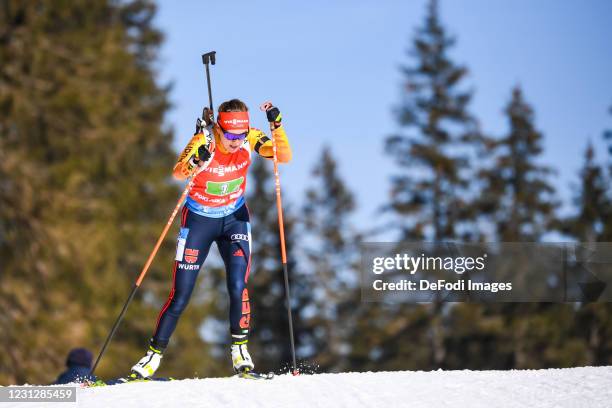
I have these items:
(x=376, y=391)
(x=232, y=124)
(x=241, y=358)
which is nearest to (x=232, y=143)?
(x=232, y=124)

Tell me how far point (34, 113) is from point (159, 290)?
314 inches

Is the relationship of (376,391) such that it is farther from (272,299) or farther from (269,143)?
(272,299)

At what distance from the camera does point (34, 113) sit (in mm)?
23562

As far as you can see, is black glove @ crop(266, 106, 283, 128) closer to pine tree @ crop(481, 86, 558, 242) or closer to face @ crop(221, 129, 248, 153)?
face @ crop(221, 129, 248, 153)

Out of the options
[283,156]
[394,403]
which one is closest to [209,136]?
[283,156]

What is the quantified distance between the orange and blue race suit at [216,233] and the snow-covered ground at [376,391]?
2.50 ft

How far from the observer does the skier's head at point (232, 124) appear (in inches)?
308

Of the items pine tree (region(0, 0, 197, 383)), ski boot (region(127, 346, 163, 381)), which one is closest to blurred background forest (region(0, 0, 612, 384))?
pine tree (region(0, 0, 197, 383))

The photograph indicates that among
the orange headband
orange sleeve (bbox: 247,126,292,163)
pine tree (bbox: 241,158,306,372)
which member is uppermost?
the orange headband

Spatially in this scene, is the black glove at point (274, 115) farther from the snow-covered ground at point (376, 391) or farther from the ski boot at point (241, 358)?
the snow-covered ground at point (376, 391)

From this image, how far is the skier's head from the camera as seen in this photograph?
7816 mm

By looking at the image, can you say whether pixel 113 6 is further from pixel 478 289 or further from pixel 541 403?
pixel 541 403

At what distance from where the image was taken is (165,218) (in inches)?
1202

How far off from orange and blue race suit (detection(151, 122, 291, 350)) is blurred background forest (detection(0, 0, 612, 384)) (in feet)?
51.2
